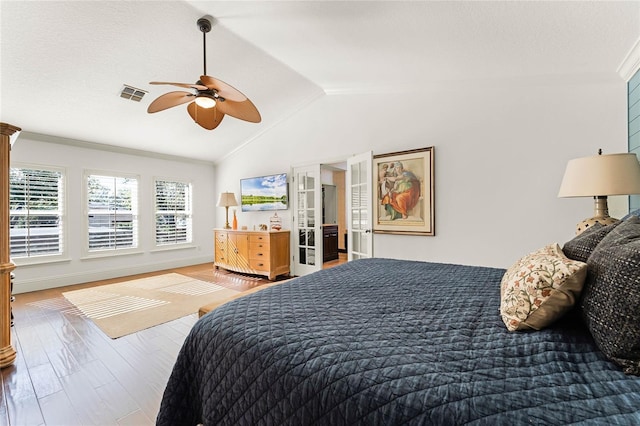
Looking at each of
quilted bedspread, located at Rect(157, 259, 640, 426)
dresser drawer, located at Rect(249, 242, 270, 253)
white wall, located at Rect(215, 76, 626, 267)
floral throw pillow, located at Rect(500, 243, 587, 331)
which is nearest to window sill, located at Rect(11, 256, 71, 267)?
dresser drawer, located at Rect(249, 242, 270, 253)

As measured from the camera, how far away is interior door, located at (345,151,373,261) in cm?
389

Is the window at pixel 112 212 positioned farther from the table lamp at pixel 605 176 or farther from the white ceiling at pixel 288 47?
the table lamp at pixel 605 176

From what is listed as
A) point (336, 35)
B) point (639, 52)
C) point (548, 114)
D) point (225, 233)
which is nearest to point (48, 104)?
point (225, 233)

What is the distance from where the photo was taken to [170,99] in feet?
8.26

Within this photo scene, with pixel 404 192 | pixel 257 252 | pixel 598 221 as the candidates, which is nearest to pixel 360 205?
pixel 404 192

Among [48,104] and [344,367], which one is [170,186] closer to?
[48,104]

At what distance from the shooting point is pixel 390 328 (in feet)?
3.30

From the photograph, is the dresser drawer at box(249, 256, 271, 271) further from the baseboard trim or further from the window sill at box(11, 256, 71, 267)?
the window sill at box(11, 256, 71, 267)

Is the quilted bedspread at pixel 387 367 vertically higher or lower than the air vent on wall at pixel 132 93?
lower

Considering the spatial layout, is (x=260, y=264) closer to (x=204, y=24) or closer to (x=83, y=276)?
(x=83, y=276)

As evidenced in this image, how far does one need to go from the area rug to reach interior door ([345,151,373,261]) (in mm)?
1939

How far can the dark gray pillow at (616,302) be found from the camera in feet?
2.29

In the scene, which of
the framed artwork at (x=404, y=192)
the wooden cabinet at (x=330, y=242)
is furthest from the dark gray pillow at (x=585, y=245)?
the wooden cabinet at (x=330, y=242)

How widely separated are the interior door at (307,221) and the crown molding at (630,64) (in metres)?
3.45
